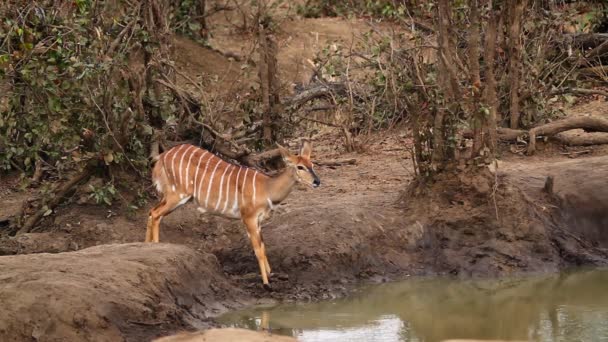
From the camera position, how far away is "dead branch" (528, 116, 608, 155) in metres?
10.4

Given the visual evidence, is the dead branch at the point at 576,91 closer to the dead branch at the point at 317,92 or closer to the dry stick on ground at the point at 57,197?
the dead branch at the point at 317,92

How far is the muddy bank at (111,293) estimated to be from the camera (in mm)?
6406

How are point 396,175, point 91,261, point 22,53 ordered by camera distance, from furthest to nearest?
point 396,175
point 22,53
point 91,261

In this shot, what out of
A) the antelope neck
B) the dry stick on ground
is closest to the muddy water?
the antelope neck

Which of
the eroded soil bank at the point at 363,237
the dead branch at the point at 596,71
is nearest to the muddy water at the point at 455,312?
the eroded soil bank at the point at 363,237

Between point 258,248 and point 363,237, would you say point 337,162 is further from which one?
point 258,248

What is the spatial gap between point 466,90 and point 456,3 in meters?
1.51

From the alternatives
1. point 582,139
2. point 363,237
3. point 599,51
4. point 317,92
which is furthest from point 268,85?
point 599,51

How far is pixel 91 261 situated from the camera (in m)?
7.22

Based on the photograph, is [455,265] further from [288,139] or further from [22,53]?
[22,53]

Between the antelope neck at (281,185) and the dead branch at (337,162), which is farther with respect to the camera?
the dead branch at (337,162)

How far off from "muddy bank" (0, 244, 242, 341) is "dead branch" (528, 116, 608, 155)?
3.60 meters

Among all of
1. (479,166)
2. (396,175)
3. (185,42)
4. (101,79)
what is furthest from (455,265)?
(185,42)

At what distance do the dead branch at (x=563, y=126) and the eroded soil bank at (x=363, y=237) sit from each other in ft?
1.94
